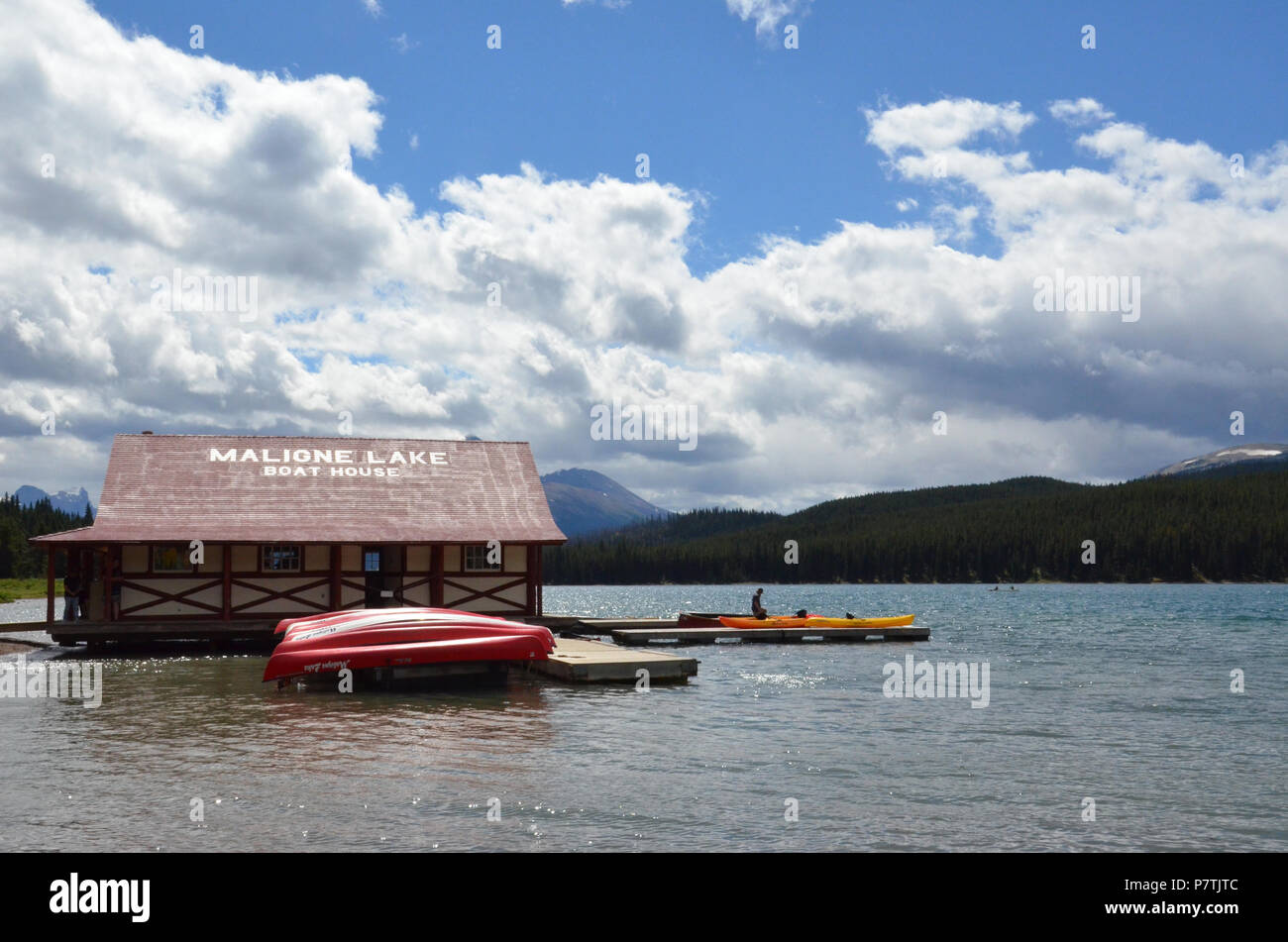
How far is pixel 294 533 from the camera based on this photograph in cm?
3353

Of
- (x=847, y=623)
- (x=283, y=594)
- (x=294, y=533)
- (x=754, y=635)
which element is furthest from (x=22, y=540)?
(x=847, y=623)

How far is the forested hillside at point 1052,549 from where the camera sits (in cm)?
16062

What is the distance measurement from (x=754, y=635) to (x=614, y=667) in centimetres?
1511

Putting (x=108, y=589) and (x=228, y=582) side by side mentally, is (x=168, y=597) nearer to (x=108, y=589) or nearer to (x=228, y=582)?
(x=108, y=589)

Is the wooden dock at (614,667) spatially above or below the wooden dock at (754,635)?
above

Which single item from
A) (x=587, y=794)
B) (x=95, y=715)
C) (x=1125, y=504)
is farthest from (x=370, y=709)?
(x=1125, y=504)

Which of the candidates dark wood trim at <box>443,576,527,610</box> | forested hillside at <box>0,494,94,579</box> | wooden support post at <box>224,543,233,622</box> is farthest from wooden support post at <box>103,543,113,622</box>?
forested hillside at <box>0,494,94,579</box>

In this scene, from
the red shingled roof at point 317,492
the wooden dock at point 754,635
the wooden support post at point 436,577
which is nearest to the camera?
the red shingled roof at point 317,492

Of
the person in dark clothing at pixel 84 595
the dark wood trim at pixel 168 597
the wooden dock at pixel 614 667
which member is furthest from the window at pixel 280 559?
the wooden dock at pixel 614 667

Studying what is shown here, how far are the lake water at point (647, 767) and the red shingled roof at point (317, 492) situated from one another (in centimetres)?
683

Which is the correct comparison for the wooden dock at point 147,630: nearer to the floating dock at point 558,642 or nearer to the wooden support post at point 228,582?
the floating dock at point 558,642

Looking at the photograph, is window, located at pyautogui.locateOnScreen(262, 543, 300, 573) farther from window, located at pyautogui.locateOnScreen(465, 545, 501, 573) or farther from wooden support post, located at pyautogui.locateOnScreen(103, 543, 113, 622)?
window, located at pyautogui.locateOnScreen(465, 545, 501, 573)

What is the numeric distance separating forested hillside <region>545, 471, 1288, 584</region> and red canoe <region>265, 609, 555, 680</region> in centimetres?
15672

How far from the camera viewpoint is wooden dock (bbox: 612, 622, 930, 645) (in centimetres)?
3858
